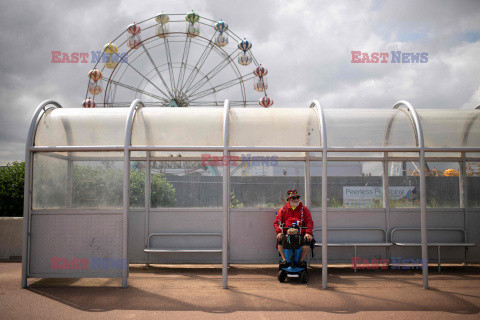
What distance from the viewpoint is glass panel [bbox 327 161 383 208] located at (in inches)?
338

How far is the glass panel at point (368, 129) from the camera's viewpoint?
7.00 metres

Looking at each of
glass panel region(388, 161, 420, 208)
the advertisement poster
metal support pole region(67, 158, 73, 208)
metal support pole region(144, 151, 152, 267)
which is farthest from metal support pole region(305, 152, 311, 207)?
metal support pole region(67, 158, 73, 208)

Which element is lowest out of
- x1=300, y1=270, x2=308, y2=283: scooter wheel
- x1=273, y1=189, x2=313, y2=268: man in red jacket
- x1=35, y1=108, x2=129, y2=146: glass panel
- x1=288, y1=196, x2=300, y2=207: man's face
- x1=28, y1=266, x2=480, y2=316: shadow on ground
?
x1=28, y1=266, x2=480, y2=316: shadow on ground

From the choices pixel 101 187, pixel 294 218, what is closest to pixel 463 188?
pixel 294 218

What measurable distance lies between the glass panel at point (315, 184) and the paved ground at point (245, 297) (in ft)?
5.08

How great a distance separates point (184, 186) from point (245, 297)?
10.8ft

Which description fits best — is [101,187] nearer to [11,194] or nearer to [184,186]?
[184,186]

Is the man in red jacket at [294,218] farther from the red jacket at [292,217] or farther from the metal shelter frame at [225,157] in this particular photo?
the metal shelter frame at [225,157]

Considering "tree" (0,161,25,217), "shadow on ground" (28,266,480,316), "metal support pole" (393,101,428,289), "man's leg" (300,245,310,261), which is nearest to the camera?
"shadow on ground" (28,266,480,316)

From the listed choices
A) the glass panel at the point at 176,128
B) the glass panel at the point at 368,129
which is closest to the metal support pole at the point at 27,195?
the glass panel at the point at 176,128

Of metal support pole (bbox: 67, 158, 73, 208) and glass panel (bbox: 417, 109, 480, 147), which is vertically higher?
glass panel (bbox: 417, 109, 480, 147)

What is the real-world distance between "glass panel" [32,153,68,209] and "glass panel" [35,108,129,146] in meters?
0.38

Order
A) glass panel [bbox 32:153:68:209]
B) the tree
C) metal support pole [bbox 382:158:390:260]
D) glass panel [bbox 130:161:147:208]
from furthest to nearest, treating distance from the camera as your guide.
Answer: the tree, glass panel [bbox 130:161:147:208], metal support pole [bbox 382:158:390:260], glass panel [bbox 32:153:68:209]

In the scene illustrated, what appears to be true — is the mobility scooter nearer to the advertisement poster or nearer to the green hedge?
the advertisement poster
